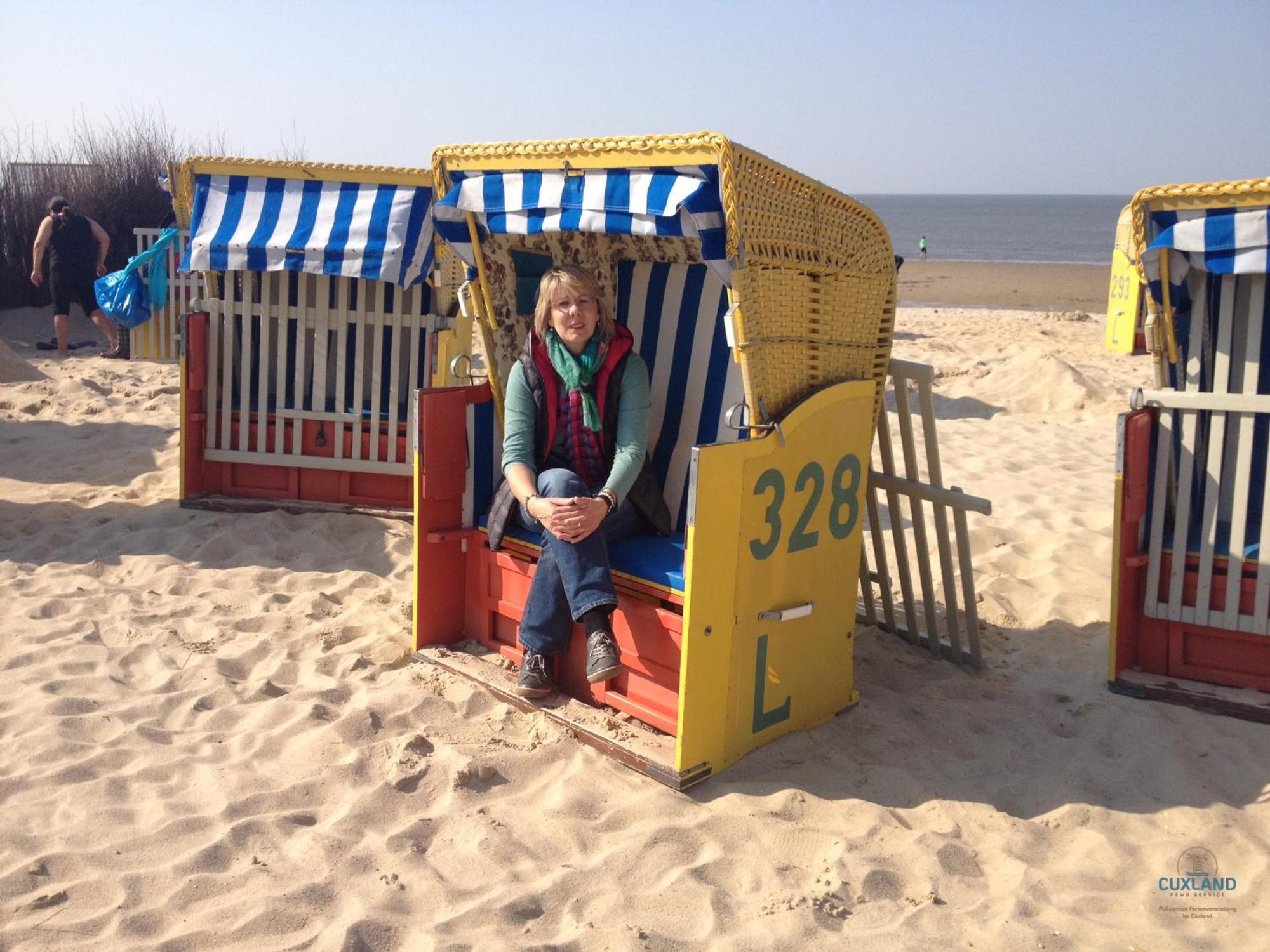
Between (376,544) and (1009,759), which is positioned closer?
(1009,759)

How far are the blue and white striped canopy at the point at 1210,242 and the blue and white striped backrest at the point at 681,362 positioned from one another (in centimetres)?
166

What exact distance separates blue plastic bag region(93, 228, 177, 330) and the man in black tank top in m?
1.06

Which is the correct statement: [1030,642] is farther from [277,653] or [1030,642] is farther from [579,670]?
[277,653]

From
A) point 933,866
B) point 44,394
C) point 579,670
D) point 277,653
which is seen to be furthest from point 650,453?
point 44,394

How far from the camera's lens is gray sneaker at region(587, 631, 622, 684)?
3850 millimetres

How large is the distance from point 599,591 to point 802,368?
1.06m

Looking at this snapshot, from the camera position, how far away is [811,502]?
3916 mm

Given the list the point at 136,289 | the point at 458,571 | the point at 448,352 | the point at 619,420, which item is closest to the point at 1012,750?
the point at 619,420

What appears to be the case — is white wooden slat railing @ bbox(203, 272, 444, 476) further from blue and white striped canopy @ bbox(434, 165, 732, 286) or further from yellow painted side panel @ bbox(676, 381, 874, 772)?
yellow painted side panel @ bbox(676, 381, 874, 772)

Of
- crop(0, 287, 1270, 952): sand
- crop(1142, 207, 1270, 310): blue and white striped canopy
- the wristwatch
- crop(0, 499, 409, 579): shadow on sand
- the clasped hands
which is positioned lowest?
crop(0, 287, 1270, 952): sand

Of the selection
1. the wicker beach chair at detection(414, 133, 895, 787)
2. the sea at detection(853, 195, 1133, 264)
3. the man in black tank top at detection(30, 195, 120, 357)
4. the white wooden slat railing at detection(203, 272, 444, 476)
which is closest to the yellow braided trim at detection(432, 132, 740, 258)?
the wicker beach chair at detection(414, 133, 895, 787)

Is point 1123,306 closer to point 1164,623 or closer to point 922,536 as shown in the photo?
point 1164,623

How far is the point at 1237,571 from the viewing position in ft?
13.4

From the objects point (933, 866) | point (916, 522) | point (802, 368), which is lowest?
point (933, 866)
